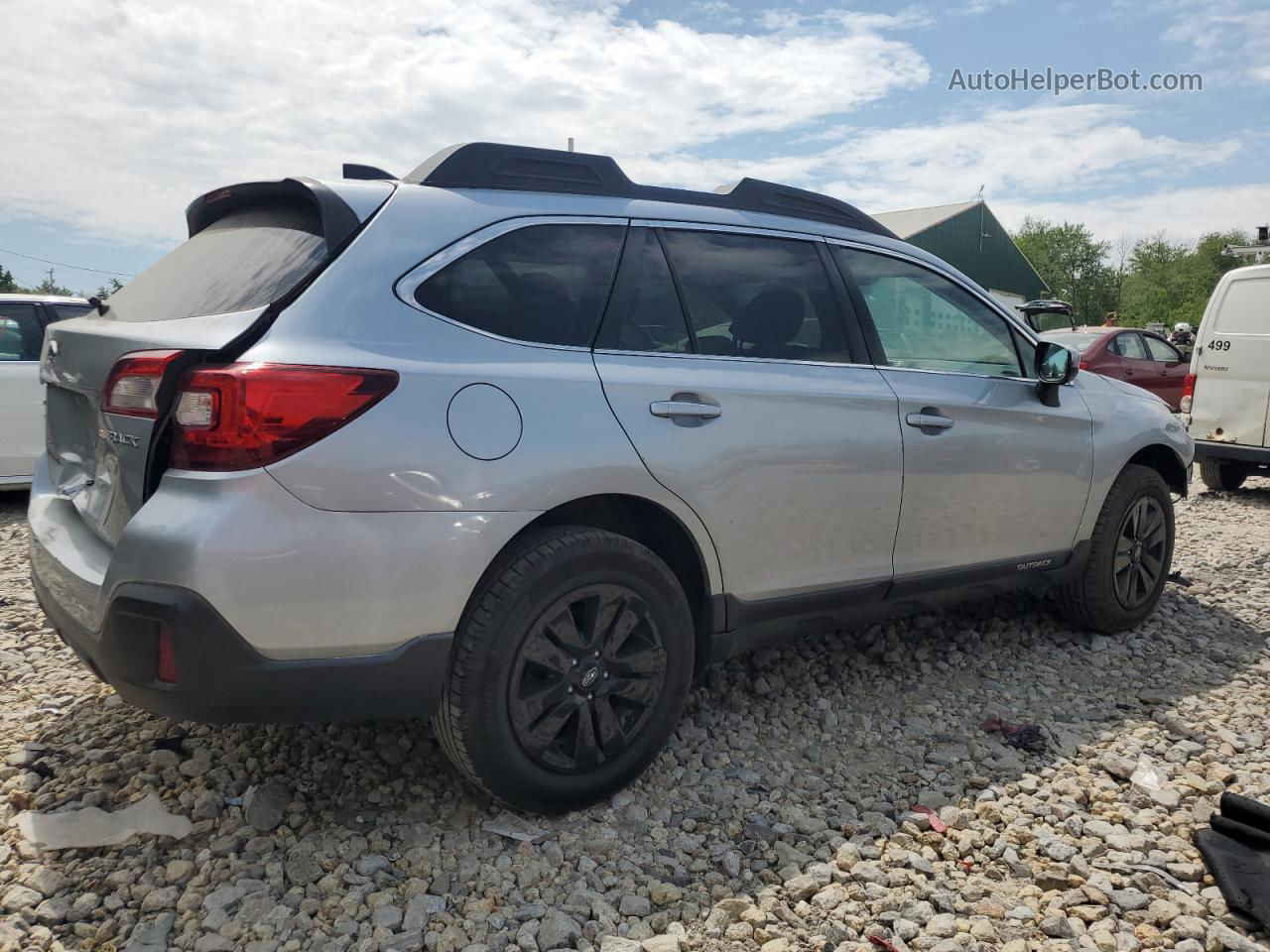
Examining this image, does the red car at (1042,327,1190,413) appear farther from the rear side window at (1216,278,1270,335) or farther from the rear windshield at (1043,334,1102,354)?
the rear side window at (1216,278,1270,335)

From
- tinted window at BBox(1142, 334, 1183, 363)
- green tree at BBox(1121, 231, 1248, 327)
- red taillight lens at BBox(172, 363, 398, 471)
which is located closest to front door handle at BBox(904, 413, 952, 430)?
red taillight lens at BBox(172, 363, 398, 471)

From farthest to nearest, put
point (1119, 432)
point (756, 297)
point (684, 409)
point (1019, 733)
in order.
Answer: point (1119, 432), point (1019, 733), point (756, 297), point (684, 409)

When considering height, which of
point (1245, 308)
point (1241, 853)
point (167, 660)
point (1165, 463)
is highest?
point (1245, 308)

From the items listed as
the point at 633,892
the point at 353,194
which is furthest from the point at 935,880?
the point at 353,194

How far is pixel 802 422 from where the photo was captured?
10.4 ft

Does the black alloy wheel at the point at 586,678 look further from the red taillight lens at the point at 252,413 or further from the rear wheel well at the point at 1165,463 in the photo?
the rear wheel well at the point at 1165,463

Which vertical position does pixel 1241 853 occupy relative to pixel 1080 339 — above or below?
below

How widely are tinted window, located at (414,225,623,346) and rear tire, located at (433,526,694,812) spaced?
59 centimetres

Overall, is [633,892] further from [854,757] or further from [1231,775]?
[1231,775]

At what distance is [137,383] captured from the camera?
2.38m

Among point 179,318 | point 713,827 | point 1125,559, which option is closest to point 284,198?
point 179,318

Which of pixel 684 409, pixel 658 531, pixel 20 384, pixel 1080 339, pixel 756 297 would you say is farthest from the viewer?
pixel 1080 339

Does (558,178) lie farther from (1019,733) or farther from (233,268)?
(1019,733)

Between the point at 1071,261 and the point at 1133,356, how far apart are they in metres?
61.8
